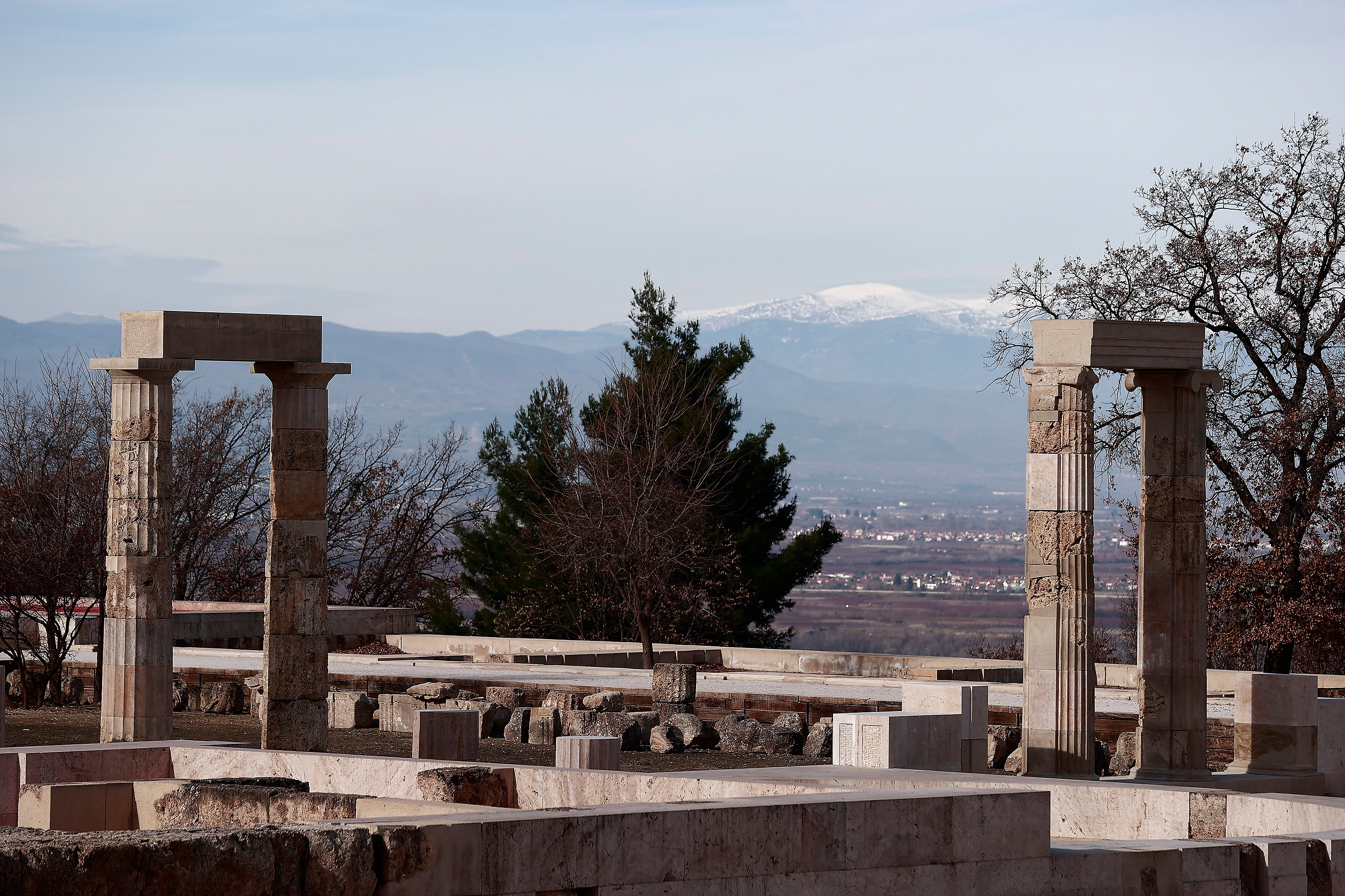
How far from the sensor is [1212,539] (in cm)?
2684

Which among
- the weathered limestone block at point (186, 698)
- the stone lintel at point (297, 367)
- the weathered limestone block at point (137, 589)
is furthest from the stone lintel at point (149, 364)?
the weathered limestone block at point (186, 698)

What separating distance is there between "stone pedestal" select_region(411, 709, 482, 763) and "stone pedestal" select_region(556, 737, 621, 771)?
3.69ft

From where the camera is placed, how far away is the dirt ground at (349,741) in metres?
18.4

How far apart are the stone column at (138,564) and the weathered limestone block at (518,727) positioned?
4.50m

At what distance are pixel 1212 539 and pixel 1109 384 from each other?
10.9 feet

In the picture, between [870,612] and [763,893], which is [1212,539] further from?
[870,612]

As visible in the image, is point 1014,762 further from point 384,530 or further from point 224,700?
point 384,530

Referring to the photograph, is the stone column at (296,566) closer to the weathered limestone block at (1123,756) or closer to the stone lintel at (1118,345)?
the stone lintel at (1118,345)

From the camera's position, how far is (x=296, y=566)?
17766 mm

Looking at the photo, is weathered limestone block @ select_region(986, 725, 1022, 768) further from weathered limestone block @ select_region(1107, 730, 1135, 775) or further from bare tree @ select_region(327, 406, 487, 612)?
bare tree @ select_region(327, 406, 487, 612)

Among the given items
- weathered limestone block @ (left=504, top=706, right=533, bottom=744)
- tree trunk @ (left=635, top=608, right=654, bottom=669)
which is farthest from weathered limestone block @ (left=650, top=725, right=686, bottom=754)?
tree trunk @ (left=635, top=608, right=654, bottom=669)

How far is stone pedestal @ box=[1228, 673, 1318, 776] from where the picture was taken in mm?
15352

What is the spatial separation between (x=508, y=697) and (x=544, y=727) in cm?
261

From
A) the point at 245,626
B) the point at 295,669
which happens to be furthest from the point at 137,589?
the point at 245,626
